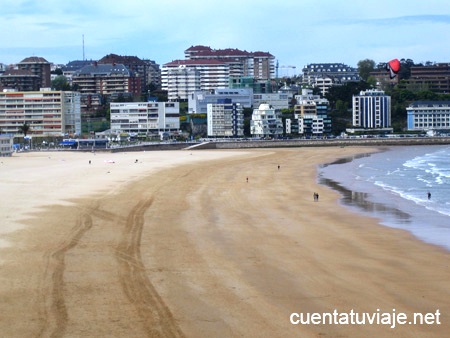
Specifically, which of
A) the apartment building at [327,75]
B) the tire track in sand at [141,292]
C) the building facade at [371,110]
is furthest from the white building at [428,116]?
the tire track in sand at [141,292]

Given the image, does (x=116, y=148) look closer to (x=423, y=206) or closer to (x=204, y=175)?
(x=204, y=175)

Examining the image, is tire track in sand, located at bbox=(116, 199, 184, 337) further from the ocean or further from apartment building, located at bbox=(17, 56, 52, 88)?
apartment building, located at bbox=(17, 56, 52, 88)

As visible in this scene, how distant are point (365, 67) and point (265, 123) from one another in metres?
66.2

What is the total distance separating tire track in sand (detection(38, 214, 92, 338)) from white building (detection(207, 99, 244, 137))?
79349 millimetres

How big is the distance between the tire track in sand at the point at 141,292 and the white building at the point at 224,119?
78778 millimetres

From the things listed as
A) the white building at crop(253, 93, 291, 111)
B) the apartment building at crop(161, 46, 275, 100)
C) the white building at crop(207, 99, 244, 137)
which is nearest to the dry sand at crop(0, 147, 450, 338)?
the white building at crop(207, 99, 244, 137)

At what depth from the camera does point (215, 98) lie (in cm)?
10744

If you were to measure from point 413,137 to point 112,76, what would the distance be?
5261cm

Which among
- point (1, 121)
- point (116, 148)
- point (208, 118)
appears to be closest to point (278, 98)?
point (208, 118)

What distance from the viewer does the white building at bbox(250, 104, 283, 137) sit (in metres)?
95.6

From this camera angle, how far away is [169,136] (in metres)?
89.5

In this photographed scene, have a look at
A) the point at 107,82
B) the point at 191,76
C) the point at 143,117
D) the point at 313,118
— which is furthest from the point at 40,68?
the point at 313,118

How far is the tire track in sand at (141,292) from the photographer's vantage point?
10.3 meters

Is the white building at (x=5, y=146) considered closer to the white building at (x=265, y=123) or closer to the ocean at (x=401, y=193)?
the ocean at (x=401, y=193)
